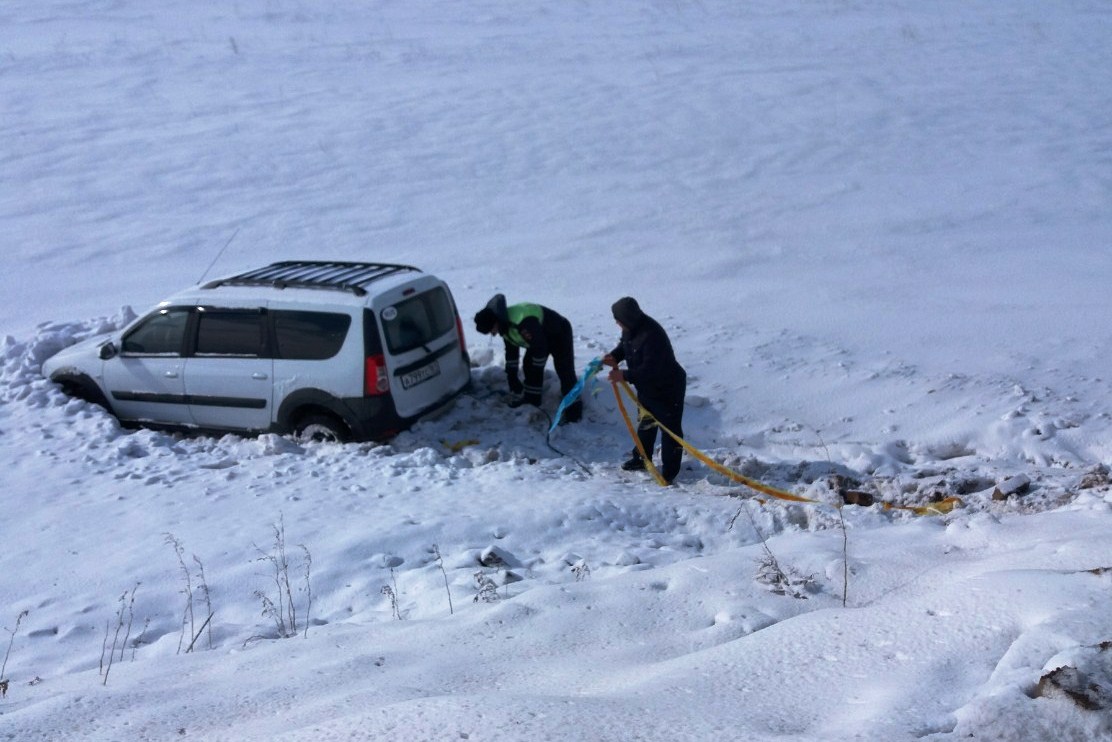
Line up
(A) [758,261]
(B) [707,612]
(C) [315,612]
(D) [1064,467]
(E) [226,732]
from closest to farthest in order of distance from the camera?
(E) [226,732] < (B) [707,612] < (C) [315,612] < (D) [1064,467] < (A) [758,261]

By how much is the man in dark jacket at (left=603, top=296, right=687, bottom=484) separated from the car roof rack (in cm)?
208

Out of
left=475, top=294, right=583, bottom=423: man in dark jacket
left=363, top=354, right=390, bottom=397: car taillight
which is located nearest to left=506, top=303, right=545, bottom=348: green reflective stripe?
left=475, top=294, right=583, bottom=423: man in dark jacket

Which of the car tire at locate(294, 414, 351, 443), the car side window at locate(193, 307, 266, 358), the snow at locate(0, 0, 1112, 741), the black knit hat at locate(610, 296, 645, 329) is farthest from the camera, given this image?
the car side window at locate(193, 307, 266, 358)

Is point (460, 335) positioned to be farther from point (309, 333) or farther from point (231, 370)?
point (231, 370)

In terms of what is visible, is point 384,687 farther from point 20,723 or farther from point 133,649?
point 133,649

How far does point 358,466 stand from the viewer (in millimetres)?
8586

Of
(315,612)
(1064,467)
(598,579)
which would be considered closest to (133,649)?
(315,612)

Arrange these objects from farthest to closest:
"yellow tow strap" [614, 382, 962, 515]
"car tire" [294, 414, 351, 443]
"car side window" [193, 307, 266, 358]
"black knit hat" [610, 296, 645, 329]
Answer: "car side window" [193, 307, 266, 358]
"car tire" [294, 414, 351, 443]
"black knit hat" [610, 296, 645, 329]
"yellow tow strap" [614, 382, 962, 515]

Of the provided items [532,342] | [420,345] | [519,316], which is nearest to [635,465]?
[532,342]

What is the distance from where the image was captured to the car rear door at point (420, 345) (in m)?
8.92

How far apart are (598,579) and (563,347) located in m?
4.00

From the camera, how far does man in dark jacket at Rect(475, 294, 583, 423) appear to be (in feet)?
31.0

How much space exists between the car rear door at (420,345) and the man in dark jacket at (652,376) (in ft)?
5.04

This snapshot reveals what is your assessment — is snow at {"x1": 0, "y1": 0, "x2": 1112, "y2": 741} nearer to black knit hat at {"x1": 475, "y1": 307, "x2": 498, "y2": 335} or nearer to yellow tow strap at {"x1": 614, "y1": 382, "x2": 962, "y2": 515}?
yellow tow strap at {"x1": 614, "y1": 382, "x2": 962, "y2": 515}
